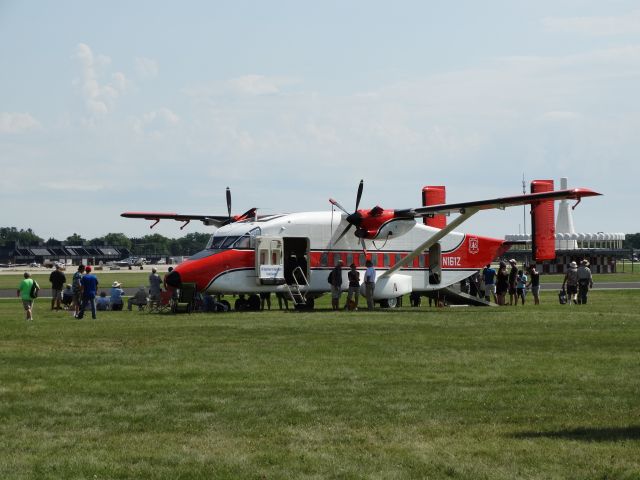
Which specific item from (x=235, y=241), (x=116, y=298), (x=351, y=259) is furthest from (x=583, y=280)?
(x=116, y=298)

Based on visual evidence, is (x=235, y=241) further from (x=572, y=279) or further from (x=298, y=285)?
(x=572, y=279)

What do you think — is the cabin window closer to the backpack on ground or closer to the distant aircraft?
the distant aircraft

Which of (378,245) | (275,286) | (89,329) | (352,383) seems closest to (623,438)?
(352,383)

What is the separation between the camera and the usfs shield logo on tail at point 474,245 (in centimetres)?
4259

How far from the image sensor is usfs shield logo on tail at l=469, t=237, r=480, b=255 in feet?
140

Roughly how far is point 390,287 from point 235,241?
675 centimetres

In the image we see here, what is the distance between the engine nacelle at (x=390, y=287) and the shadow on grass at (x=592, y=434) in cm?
2653

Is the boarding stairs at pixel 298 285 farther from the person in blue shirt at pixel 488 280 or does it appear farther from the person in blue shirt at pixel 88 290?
the person in blue shirt at pixel 488 280

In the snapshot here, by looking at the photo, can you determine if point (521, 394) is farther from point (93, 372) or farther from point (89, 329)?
point (89, 329)

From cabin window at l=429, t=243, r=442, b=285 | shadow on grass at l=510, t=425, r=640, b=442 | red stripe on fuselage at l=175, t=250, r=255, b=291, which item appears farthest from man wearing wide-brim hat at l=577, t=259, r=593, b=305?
shadow on grass at l=510, t=425, r=640, b=442

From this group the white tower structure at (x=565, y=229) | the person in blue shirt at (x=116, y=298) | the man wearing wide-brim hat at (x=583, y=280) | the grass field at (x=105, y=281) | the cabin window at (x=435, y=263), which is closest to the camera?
the person in blue shirt at (x=116, y=298)

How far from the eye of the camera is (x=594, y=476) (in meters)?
9.87

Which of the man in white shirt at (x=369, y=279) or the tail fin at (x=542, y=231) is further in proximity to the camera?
the tail fin at (x=542, y=231)

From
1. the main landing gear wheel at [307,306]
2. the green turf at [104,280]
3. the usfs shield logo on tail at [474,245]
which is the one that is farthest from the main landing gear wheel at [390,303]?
the green turf at [104,280]
